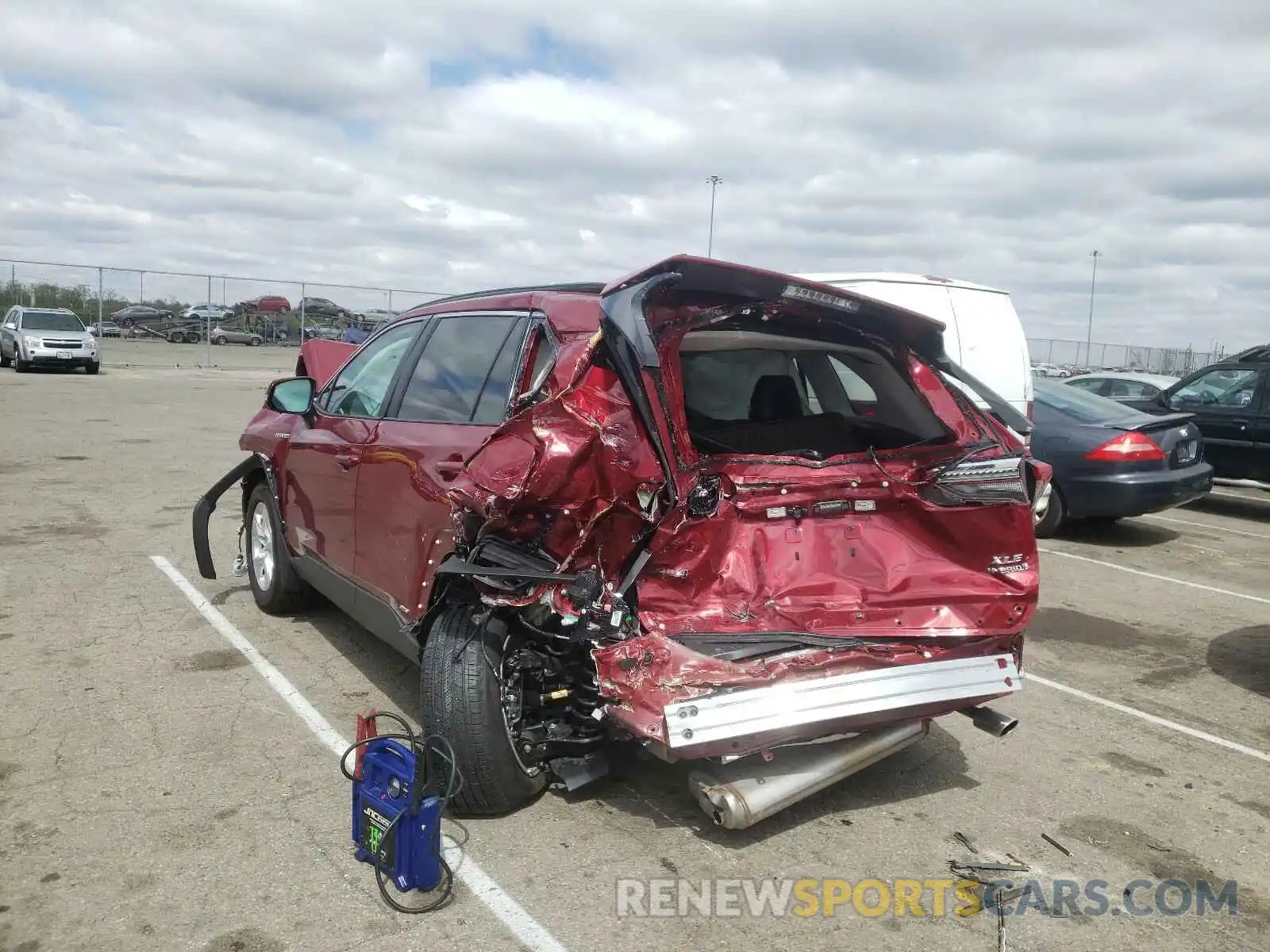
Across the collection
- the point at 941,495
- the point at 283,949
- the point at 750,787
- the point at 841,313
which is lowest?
the point at 283,949

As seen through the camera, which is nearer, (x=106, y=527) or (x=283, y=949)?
(x=283, y=949)

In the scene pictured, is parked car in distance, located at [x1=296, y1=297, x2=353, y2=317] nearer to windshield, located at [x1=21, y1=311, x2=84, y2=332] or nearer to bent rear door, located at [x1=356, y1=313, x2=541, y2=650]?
windshield, located at [x1=21, y1=311, x2=84, y2=332]

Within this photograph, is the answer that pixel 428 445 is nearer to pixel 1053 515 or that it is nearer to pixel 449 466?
pixel 449 466

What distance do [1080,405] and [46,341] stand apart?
24.0m

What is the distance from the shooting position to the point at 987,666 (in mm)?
3656

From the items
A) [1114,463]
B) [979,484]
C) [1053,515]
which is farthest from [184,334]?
[979,484]

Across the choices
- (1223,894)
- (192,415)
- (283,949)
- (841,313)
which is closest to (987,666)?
(1223,894)

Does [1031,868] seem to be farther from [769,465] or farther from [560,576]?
[560,576]

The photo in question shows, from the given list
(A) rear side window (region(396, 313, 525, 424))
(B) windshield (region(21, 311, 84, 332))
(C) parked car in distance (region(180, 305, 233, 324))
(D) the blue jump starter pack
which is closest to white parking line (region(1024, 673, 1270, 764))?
(A) rear side window (region(396, 313, 525, 424))

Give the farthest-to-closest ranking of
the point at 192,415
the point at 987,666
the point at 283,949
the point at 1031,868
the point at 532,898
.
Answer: the point at 192,415
the point at 987,666
the point at 1031,868
the point at 532,898
the point at 283,949

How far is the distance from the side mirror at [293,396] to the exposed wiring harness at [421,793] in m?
2.52

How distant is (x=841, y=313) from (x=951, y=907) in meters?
2.13

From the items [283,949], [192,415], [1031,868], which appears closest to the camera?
[283,949]

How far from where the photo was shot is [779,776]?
337 cm
